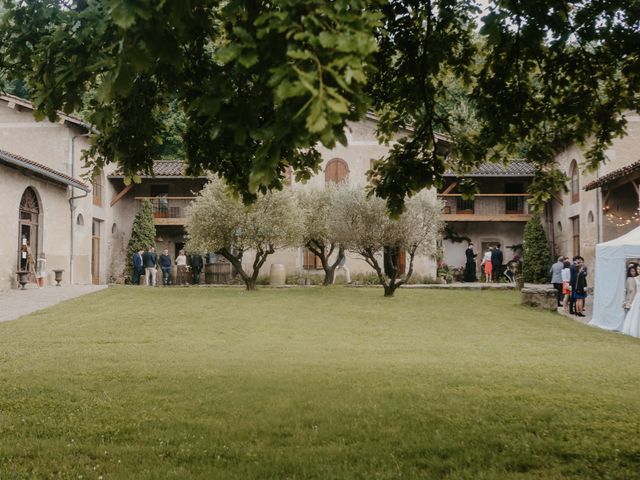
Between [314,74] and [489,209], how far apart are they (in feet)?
104

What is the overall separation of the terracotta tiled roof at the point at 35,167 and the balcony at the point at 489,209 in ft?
54.7

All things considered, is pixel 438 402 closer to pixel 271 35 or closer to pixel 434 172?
pixel 434 172

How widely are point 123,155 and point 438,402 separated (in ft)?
12.9

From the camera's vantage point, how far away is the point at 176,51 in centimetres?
348

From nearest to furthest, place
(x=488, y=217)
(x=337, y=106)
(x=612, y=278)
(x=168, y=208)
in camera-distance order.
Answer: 1. (x=337, y=106)
2. (x=612, y=278)
3. (x=488, y=217)
4. (x=168, y=208)

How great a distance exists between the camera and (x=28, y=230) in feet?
76.3

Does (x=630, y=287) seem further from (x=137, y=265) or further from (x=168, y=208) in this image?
(x=168, y=208)

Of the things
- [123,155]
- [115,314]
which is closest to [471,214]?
[115,314]

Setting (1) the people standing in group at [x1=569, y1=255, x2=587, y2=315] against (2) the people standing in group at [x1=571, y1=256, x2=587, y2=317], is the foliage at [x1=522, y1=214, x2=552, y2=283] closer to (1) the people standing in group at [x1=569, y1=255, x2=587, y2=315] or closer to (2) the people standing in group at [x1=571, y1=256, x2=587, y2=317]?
(1) the people standing in group at [x1=569, y1=255, x2=587, y2=315]

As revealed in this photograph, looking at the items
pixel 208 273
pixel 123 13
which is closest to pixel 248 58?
pixel 123 13

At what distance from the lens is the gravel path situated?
16.3 meters

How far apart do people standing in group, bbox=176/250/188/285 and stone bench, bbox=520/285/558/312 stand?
16054 mm

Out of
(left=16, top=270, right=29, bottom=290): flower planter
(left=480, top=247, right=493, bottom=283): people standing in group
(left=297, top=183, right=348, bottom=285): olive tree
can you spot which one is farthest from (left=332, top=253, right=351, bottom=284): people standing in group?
(left=16, top=270, right=29, bottom=290): flower planter

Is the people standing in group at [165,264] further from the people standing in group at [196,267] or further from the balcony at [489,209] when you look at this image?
the balcony at [489,209]
